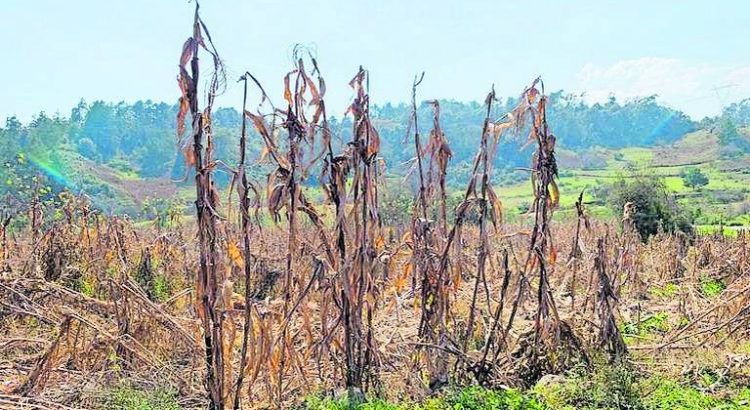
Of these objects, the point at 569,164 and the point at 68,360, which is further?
the point at 569,164

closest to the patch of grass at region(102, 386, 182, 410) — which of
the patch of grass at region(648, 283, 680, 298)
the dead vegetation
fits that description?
the dead vegetation

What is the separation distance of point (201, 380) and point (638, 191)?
543 inches

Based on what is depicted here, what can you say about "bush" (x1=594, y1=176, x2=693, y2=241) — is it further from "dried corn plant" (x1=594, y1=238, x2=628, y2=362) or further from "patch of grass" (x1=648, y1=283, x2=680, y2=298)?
"dried corn plant" (x1=594, y1=238, x2=628, y2=362)

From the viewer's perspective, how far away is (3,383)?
4441 mm

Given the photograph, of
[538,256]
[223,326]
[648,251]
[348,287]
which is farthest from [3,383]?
[648,251]

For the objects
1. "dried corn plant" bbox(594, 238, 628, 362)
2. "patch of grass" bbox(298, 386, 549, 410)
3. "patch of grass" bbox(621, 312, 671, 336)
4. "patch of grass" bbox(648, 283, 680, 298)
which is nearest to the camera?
"patch of grass" bbox(298, 386, 549, 410)

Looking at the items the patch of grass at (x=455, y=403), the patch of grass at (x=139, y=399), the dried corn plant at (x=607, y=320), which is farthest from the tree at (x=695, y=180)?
the patch of grass at (x=139, y=399)

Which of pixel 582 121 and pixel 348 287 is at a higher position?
pixel 582 121

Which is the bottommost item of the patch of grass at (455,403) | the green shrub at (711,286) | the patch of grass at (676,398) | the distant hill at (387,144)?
the green shrub at (711,286)

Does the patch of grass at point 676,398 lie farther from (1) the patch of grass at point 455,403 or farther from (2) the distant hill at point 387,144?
(2) the distant hill at point 387,144

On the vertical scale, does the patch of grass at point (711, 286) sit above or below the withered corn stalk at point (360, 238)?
below

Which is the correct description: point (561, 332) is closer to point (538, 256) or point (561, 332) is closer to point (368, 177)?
point (538, 256)

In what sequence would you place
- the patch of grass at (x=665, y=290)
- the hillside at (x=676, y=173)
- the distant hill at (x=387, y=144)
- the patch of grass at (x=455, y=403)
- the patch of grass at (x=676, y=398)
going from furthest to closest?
the distant hill at (x=387, y=144) → the hillside at (x=676, y=173) → the patch of grass at (x=665, y=290) → the patch of grass at (x=676, y=398) → the patch of grass at (x=455, y=403)

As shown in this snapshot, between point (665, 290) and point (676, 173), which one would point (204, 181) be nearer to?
point (665, 290)
